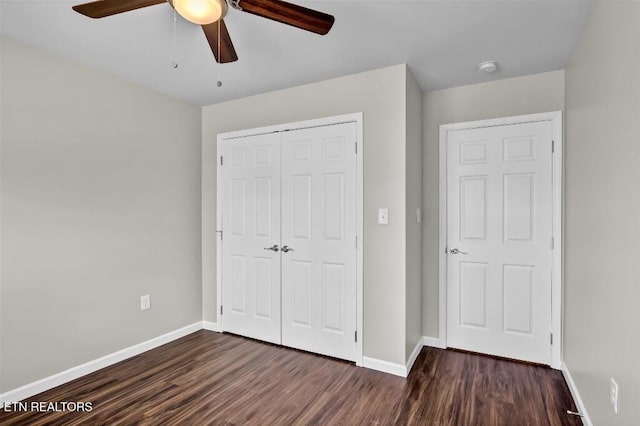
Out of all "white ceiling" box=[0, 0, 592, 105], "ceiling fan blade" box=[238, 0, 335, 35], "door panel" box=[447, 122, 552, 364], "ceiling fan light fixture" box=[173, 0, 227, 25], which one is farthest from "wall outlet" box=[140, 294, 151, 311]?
"door panel" box=[447, 122, 552, 364]

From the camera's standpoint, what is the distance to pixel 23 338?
2.36 m

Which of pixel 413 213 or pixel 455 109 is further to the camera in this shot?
pixel 455 109

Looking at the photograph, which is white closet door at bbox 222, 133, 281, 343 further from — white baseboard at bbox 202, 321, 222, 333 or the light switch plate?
the light switch plate

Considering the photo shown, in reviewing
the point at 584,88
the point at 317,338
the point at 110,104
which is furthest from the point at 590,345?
the point at 110,104

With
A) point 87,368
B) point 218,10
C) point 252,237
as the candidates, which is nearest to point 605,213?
point 218,10

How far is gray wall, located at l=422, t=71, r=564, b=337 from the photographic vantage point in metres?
2.84

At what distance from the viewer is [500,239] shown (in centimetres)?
299

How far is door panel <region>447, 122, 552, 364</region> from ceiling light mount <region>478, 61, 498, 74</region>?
511 mm

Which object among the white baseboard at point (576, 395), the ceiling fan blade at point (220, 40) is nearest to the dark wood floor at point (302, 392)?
the white baseboard at point (576, 395)

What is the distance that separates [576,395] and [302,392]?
184 cm

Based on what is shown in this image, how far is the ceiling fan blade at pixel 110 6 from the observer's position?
154 cm

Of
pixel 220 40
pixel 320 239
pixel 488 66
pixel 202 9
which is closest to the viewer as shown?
pixel 202 9

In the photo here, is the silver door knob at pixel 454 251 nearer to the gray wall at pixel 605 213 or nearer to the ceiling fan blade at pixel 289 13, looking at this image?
the gray wall at pixel 605 213

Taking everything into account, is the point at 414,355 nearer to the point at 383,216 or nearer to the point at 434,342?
the point at 434,342
